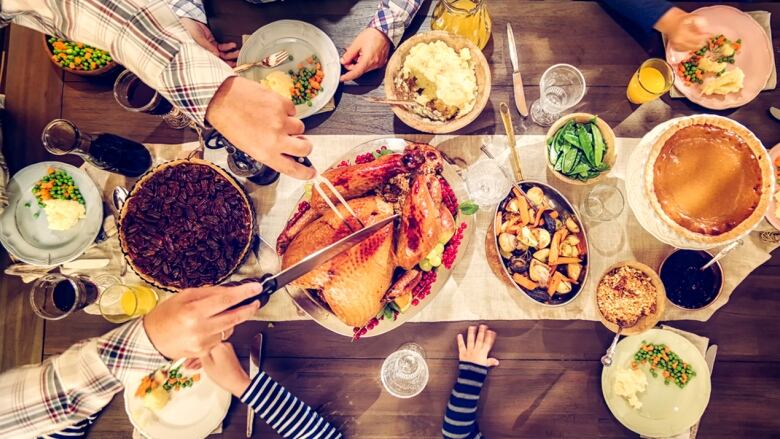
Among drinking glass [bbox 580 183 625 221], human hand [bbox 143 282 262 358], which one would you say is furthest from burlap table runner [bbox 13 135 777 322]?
human hand [bbox 143 282 262 358]

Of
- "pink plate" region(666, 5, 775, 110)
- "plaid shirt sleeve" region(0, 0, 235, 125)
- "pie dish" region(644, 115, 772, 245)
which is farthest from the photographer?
"pink plate" region(666, 5, 775, 110)

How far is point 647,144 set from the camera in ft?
4.64

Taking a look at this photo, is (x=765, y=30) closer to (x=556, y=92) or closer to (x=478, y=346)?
(x=556, y=92)

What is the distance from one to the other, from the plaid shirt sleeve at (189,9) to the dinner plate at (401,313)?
761 millimetres

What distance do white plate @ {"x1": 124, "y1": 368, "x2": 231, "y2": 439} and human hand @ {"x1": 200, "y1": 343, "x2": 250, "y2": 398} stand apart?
43mm

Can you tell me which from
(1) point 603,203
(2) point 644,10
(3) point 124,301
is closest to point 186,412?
(3) point 124,301

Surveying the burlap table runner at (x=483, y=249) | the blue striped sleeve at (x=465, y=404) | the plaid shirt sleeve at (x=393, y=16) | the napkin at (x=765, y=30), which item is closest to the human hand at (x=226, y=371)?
the burlap table runner at (x=483, y=249)

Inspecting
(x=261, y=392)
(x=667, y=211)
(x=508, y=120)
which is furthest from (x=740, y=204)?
(x=261, y=392)

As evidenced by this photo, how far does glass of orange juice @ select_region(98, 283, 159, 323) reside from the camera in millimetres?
1536

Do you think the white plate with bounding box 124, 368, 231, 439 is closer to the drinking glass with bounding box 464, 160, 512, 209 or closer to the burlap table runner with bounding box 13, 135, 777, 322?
the burlap table runner with bounding box 13, 135, 777, 322

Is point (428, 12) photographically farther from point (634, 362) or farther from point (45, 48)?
point (634, 362)

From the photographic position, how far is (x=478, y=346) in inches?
63.7

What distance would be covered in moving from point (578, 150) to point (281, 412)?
1421mm

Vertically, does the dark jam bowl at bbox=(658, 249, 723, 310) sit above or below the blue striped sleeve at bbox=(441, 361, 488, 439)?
above
